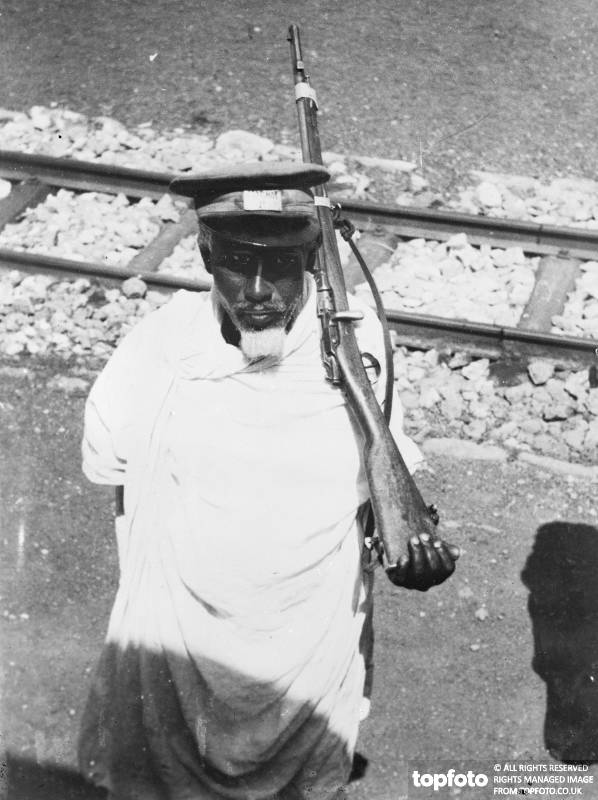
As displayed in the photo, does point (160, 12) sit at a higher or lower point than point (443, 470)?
higher

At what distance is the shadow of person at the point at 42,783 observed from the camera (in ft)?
15.8

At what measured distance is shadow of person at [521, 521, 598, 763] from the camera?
17.0ft

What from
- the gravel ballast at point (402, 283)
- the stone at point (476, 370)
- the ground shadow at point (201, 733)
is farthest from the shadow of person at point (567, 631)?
the ground shadow at point (201, 733)

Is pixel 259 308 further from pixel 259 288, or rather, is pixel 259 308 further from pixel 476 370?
pixel 476 370

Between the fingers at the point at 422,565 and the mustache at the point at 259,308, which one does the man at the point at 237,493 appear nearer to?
the mustache at the point at 259,308

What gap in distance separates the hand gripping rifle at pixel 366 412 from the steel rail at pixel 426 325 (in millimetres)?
3212

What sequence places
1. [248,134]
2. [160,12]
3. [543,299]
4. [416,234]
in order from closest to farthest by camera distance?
[543,299]
[416,234]
[248,134]
[160,12]

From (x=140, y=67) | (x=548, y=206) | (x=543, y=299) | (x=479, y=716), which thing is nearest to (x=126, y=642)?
(x=479, y=716)

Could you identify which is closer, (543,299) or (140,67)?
(543,299)

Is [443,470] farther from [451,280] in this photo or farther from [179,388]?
[179,388]

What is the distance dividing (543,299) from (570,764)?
3331 mm

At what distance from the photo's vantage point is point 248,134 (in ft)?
30.4

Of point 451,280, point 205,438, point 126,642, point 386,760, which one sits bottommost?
point 386,760

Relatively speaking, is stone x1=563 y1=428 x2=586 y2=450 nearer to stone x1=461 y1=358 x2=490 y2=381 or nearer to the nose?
stone x1=461 y1=358 x2=490 y2=381
